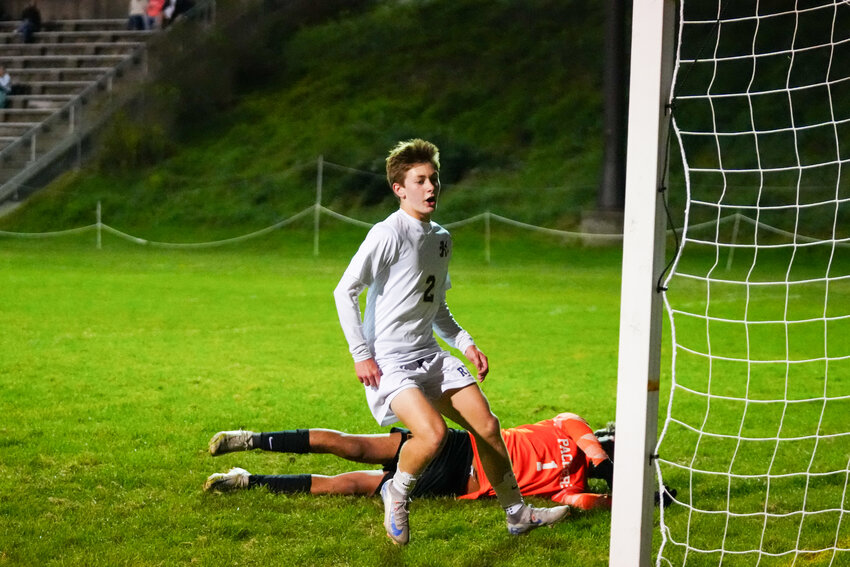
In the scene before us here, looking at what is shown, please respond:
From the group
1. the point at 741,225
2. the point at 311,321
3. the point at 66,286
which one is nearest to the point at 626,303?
the point at 311,321

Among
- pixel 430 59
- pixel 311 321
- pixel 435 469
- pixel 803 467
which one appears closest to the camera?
pixel 435 469

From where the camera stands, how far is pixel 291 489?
463 cm

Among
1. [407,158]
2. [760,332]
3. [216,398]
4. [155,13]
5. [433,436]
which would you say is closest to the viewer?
[433,436]

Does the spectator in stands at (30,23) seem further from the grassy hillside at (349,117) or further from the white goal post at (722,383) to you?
the white goal post at (722,383)

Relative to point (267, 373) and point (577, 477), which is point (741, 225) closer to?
point (267, 373)

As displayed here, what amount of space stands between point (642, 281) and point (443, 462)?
6.38 ft

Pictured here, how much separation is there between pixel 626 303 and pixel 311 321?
7.59m

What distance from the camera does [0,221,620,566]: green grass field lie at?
4012 mm

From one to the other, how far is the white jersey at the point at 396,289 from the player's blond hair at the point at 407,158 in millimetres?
165

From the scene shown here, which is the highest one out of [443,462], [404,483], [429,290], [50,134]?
[50,134]

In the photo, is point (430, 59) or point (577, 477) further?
point (430, 59)

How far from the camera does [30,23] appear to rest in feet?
84.3

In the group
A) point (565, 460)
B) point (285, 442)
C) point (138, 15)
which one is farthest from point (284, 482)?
point (138, 15)

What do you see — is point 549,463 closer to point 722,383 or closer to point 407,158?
point 407,158
